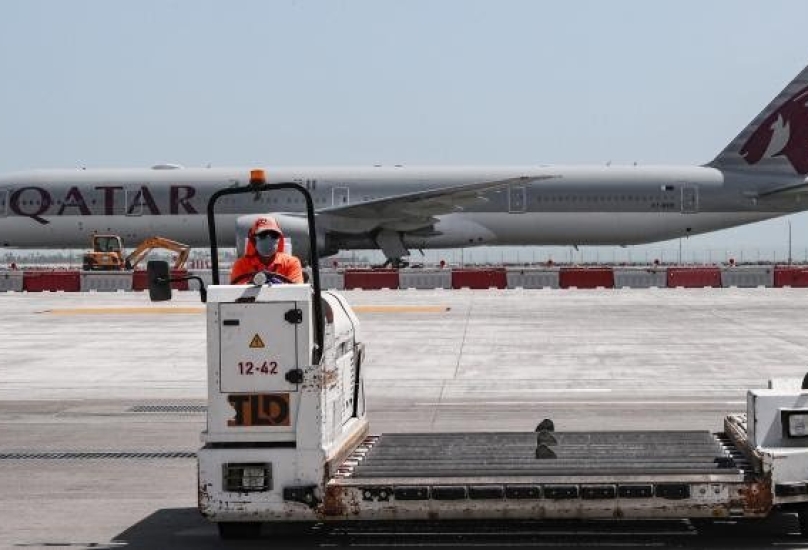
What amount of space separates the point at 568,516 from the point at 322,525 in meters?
1.95

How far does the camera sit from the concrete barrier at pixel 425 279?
46.7 metres

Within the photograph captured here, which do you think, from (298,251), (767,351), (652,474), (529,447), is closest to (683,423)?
(529,447)

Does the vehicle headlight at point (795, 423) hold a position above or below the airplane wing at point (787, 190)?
below

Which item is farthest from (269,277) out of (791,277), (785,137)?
(785,137)

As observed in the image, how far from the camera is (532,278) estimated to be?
4731 centimetres

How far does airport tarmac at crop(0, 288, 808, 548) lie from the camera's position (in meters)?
9.29

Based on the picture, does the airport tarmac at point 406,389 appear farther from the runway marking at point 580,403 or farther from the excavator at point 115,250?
the excavator at point 115,250

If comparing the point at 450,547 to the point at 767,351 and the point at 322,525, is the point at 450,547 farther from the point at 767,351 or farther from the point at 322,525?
the point at 767,351

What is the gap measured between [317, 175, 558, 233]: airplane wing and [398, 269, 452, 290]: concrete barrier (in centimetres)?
523

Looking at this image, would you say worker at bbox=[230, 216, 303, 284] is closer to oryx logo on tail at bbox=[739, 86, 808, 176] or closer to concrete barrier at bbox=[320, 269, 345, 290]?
concrete barrier at bbox=[320, 269, 345, 290]

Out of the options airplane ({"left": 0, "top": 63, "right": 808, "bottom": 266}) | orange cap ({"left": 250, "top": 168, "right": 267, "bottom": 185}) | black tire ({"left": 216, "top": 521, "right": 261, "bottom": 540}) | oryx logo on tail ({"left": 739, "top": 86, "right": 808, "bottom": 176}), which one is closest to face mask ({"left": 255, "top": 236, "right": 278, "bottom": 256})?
orange cap ({"left": 250, "top": 168, "right": 267, "bottom": 185})

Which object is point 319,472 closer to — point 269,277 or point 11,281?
point 269,277

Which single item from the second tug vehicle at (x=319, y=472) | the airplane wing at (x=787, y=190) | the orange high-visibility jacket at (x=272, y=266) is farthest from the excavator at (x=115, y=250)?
the second tug vehicle at (x=319, y=472)

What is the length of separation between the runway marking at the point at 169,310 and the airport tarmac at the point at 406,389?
0.22 feet
